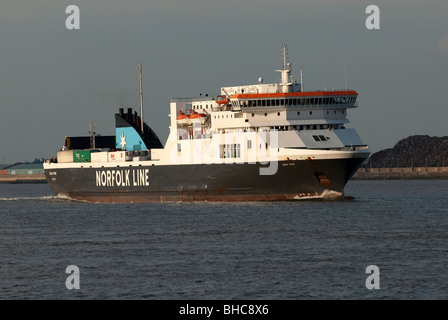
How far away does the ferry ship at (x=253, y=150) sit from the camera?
188 feet

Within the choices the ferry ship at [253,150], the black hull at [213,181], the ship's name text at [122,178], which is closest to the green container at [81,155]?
the black hull at [213,181]

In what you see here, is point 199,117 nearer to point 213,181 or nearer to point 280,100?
point 213,181

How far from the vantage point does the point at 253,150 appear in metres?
58.4

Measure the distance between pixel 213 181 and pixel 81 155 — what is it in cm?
1872

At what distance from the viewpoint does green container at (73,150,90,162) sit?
7538 cm

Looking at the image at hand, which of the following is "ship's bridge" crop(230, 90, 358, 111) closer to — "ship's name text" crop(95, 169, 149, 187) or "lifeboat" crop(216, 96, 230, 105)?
"lifeboat" crop(216, 96, 230, 105)

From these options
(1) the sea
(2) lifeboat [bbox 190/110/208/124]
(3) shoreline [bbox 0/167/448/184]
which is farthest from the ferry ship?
(3) shoreline [bbox 0/167/448/184]

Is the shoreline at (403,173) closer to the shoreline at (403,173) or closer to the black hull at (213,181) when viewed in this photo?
the shoreline at (403,173)

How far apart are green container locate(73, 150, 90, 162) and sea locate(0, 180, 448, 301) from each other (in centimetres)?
1813

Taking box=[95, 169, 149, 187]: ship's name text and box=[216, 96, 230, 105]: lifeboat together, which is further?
box=[95, 169, 149, 187]: ship's name text

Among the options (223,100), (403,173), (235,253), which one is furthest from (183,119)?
(403,173)
